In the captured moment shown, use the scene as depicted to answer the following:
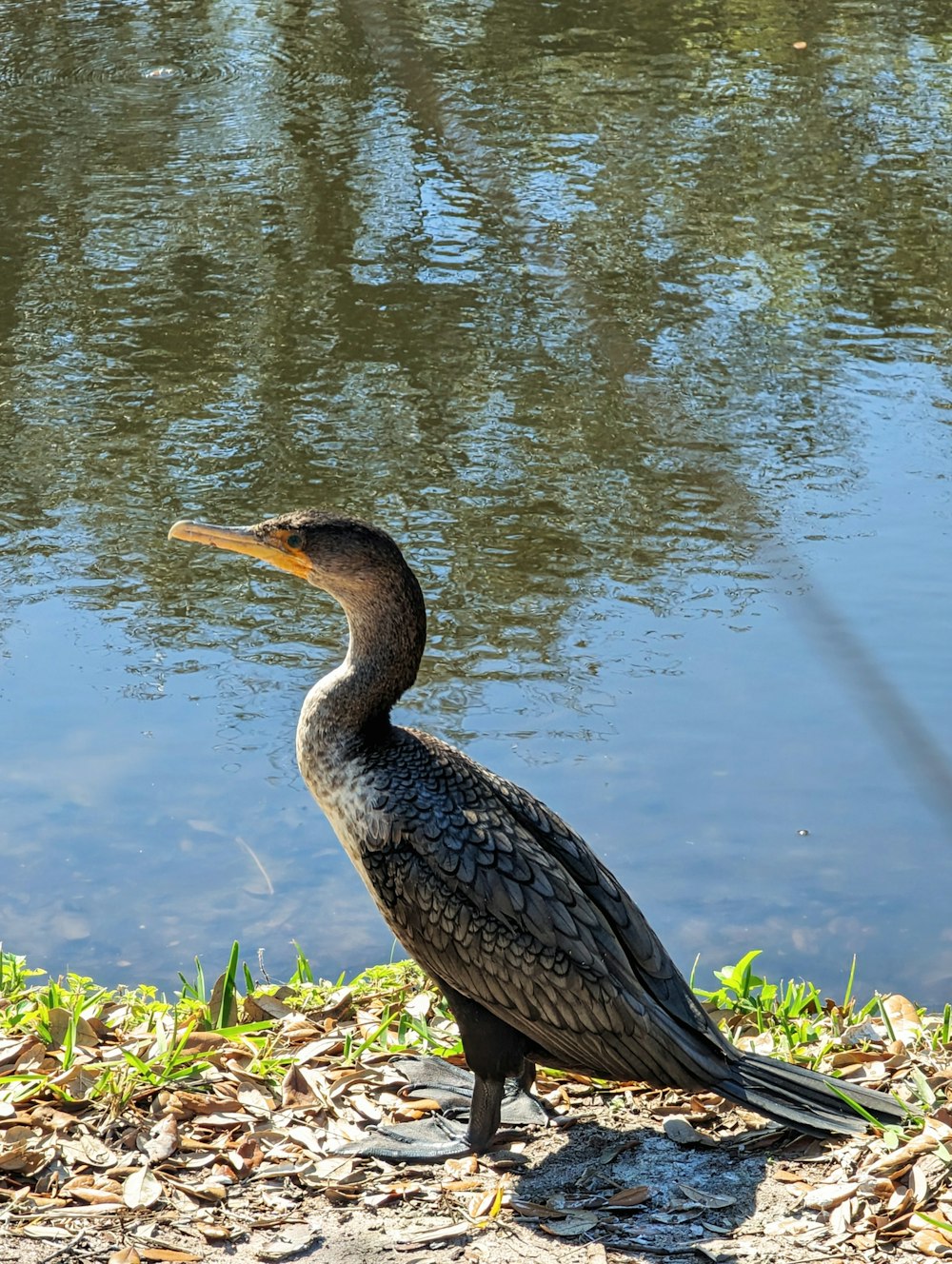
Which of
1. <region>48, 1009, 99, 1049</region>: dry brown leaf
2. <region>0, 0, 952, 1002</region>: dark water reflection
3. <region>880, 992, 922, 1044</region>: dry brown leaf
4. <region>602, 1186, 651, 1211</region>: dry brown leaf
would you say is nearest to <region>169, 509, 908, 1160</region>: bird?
<region>602, 1186, 651, 1211</region>: dry brown leaf

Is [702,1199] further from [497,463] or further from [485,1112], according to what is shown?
[497,463]

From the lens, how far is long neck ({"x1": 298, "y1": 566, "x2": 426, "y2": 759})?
377cm

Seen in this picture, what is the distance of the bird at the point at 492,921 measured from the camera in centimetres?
350

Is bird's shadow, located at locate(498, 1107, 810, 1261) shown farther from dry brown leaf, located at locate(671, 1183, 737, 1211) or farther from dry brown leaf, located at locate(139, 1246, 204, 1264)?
dry brown leaf, located at locate(139, 1246, 204, 1264)

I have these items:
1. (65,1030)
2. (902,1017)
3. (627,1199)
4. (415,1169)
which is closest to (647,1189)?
(627,1199)

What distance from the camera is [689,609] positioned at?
251 inches

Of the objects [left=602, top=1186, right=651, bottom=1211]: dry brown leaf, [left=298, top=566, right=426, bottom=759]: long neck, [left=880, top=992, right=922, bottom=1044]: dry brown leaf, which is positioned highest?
[left=298, top=566, right=426, bottom=759]: long neck

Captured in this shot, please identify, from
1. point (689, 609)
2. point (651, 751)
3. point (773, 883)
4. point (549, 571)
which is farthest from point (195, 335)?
point (773, 883)

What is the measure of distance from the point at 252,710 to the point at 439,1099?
7.13 ft

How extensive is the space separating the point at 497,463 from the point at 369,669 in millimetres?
3648

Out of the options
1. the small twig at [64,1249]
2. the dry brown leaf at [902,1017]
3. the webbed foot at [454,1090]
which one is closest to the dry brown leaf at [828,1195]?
the webbed foot at [454,1090]

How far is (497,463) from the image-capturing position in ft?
24.0

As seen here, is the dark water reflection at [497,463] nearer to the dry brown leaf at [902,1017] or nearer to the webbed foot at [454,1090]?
the dry brown leaf at [902,1017]

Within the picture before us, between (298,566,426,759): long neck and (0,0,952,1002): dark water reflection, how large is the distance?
4.01ft
